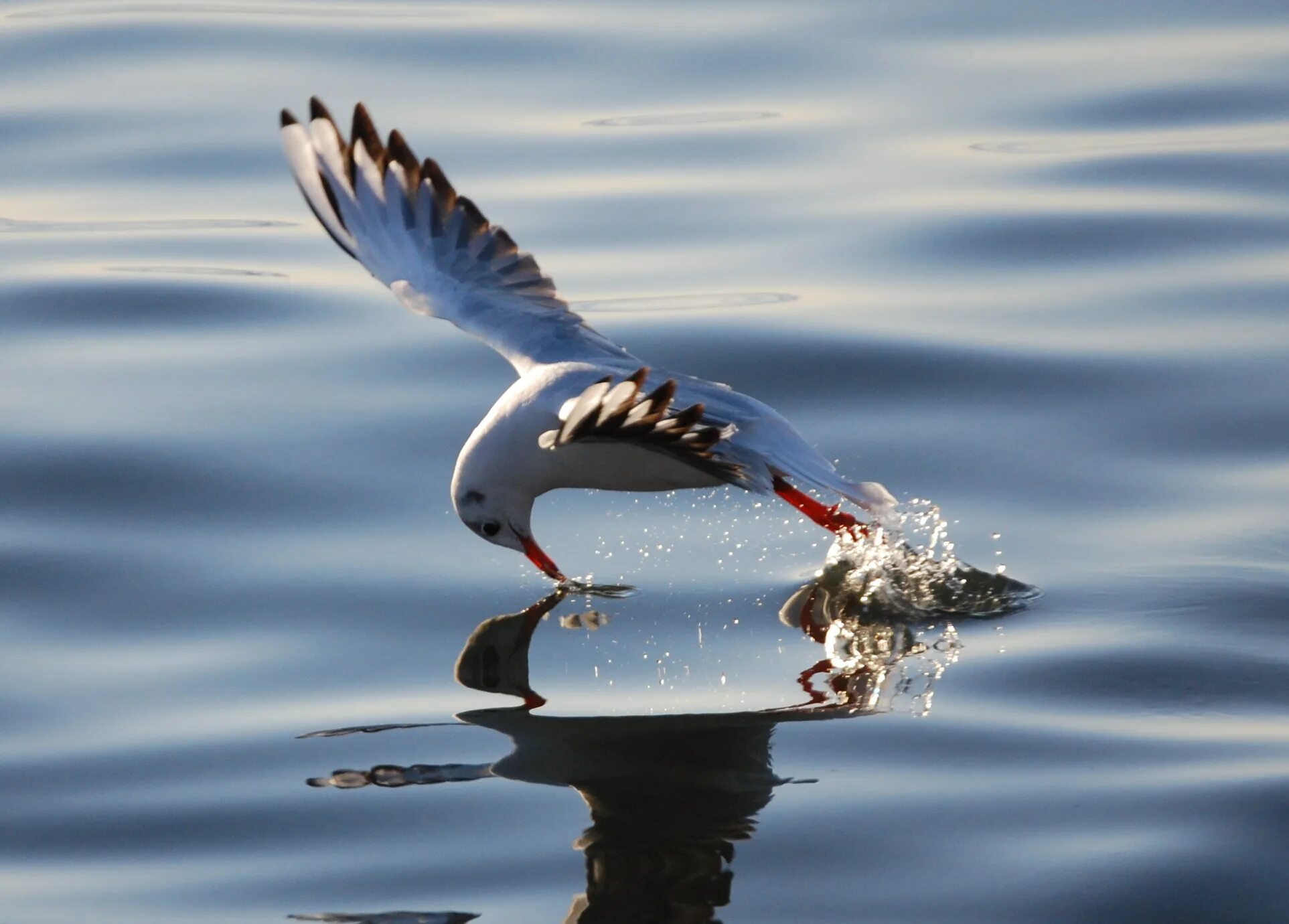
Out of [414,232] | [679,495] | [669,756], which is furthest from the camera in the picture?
[414,232]

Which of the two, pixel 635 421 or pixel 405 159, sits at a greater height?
pixel 405 159

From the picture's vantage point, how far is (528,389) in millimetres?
6340

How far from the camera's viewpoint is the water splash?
582 centimetres

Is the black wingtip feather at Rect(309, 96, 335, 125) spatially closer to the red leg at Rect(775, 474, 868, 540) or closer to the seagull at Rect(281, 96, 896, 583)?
the seagull at Rect(281, 96, 896, 583)

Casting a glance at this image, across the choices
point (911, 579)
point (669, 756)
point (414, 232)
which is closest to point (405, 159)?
point (414, 232)

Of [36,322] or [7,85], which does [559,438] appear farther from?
[7,85]

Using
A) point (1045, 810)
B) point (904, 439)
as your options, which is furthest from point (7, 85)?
point (1045, 810)

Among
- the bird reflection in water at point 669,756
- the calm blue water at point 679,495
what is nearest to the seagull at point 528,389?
the calm blue water at point 679,495

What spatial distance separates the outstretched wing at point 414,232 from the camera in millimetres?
7121

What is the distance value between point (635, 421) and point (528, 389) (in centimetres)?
126

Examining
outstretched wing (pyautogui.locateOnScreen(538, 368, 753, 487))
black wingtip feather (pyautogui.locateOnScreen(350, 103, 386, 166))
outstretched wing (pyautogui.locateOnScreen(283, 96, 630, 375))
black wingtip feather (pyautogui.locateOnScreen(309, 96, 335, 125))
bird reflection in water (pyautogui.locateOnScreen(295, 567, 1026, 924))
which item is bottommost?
bird reflection in water (pyautogui.locateOnScreen(295, 567, 1026, 924))

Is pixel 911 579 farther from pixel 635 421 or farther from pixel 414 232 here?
pixel 414 232

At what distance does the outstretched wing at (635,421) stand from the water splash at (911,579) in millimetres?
838

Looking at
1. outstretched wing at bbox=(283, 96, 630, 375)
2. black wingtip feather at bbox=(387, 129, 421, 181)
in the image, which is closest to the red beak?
outstretched wing at bbox=(283, 96, 630, 375)
